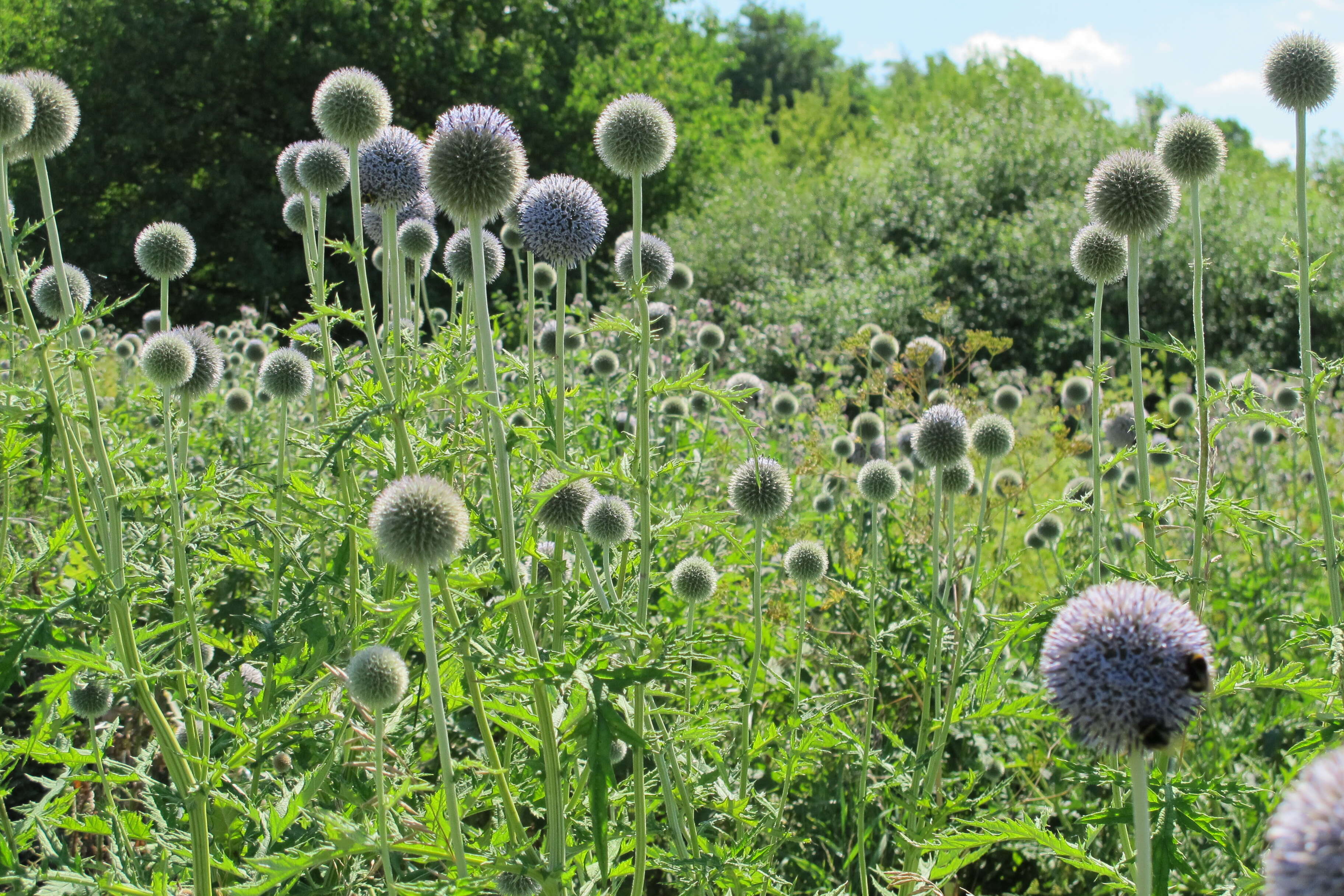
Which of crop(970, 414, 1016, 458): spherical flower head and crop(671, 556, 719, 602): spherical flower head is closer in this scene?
crop(671, 556, 719, 602): spherical flower head

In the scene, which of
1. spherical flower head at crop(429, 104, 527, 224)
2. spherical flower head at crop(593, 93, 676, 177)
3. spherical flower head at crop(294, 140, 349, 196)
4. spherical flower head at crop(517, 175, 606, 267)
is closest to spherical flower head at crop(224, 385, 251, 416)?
spherical flower head at crop(294, 140, 349, 196)

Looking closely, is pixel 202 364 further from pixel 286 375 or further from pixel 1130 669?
pixel 1130 669

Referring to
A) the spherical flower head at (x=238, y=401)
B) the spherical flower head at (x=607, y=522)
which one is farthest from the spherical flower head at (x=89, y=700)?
the spherical flower head at (x=238, y=401)

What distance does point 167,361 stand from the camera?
330 cm

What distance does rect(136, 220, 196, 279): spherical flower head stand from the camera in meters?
3.75

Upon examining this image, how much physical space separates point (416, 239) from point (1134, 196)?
9.64 feet

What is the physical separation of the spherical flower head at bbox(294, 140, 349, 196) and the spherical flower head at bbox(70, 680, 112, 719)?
6.74 feet

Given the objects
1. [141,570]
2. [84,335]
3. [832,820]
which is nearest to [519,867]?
[141,570]

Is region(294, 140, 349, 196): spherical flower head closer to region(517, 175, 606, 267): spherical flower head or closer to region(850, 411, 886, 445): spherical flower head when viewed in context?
region(517, 175, 606, 267): spherical flower head

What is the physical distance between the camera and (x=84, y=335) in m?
6.20

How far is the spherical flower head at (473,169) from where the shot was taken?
2.69 metres

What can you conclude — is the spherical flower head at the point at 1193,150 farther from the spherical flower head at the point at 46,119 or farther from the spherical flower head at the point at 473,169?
the spherical flower head at the point at 46,119

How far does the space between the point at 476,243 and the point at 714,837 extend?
8.16ft

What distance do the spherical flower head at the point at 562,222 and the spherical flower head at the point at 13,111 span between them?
161 cm
